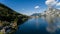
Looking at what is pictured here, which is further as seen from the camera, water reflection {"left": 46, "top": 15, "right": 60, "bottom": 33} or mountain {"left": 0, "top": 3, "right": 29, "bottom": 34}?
mountain {"left": 0, "top": 3, "right": 29, "bottom": 34}

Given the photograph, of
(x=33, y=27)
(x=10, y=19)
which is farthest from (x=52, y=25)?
(x=10, y=19)

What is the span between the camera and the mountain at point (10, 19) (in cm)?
616

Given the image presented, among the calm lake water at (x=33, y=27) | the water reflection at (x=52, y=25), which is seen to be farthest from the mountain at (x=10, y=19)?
the water reflection at (x=52, y=25)

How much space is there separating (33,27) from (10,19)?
1.03 m

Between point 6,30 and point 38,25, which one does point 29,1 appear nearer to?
point 38,25

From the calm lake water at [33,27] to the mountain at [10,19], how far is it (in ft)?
0.75

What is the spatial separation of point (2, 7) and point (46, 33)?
7.38 feet

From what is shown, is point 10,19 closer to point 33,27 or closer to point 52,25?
point 33,27

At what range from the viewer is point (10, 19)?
6.19 meters

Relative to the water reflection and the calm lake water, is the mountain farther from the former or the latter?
the water reflection

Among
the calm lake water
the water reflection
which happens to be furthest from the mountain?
the water reflection

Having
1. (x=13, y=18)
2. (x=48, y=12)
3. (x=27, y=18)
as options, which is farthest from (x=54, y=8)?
(x=13, y=18)

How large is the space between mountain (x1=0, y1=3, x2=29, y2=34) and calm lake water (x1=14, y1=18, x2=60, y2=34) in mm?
227

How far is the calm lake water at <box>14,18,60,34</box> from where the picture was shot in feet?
19.2
